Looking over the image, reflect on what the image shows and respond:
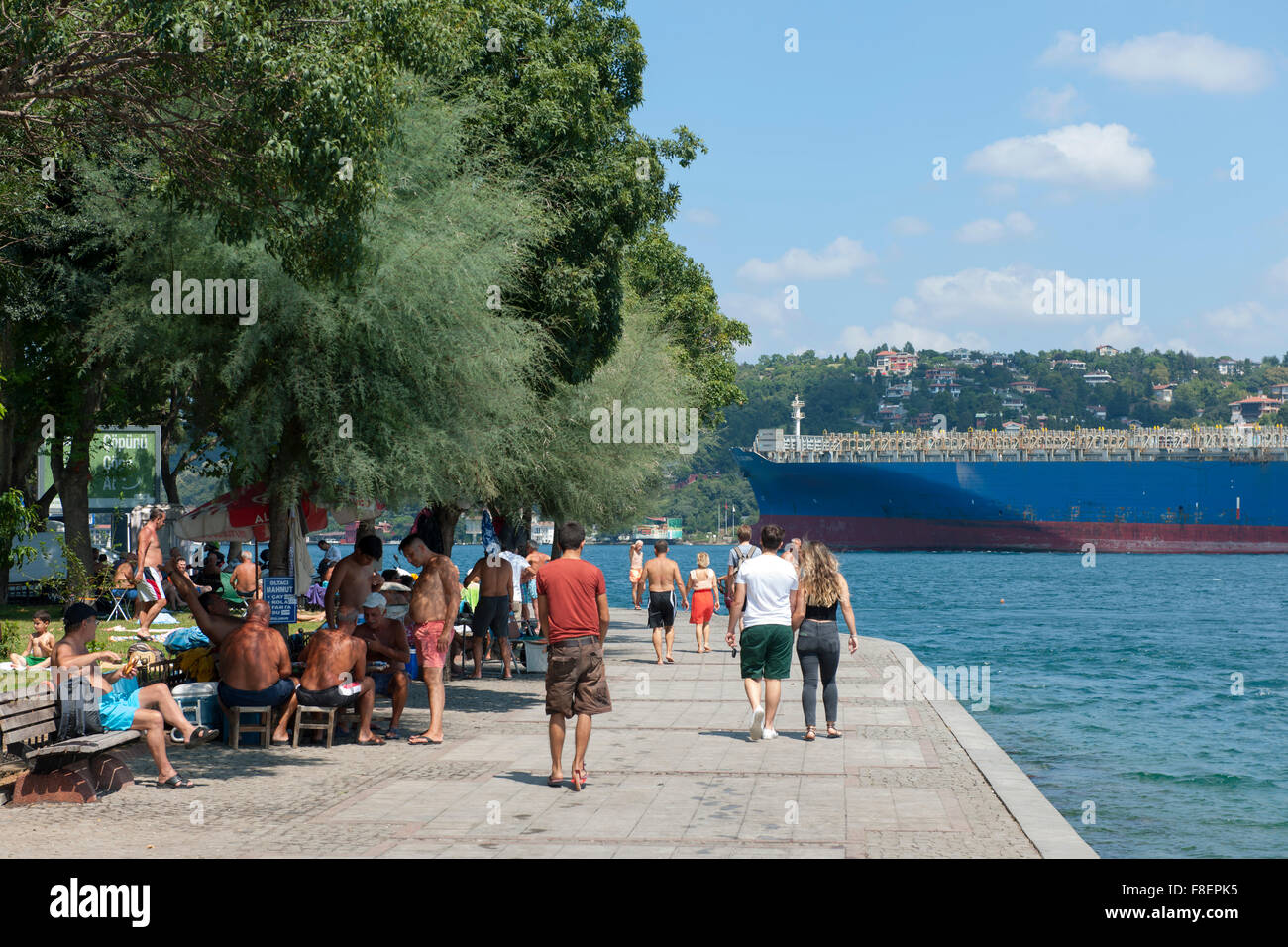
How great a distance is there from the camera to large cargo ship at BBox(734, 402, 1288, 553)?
88625 mm

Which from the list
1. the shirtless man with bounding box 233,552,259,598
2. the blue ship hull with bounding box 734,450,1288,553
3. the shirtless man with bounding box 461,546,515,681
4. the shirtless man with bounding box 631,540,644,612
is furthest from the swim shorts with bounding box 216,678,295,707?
the blue ship hull with bounding box 734,450,1288,553

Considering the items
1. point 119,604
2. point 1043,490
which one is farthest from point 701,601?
point 1043,490

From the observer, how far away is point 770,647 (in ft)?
36.5

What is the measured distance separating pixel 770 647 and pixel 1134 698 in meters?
12.3

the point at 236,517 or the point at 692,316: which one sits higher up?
the point at 692,316

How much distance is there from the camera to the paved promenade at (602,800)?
274 inches

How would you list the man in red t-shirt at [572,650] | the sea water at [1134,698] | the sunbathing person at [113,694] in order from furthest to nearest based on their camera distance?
the sea water at [1134,698], the man in red t-shirt at [572,650], the sunbathing person at [113,694]

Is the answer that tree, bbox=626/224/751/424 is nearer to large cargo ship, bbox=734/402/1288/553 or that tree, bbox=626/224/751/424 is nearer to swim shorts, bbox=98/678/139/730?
swim shorts, bbox=98/678/139/730

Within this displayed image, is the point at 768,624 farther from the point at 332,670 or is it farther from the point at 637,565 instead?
the point at 637,565

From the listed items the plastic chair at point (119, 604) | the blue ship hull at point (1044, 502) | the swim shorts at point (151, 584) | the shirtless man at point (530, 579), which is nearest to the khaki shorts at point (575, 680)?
the shirtless man at point (530, 579)

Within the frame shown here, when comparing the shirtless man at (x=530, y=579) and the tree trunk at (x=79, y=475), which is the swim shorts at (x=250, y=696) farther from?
the tree trunk at (x=79, y=475)

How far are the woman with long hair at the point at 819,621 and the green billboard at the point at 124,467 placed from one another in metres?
16.6

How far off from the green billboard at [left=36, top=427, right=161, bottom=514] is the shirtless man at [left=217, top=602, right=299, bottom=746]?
49.2 ft
